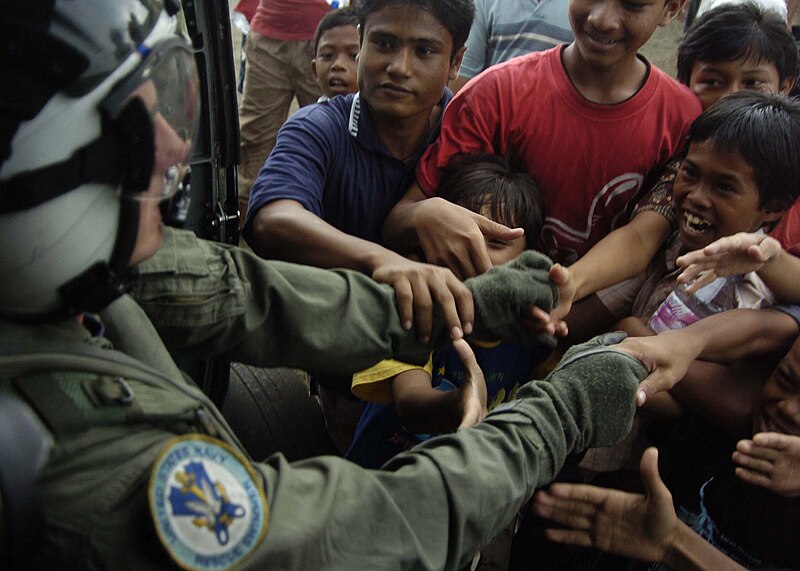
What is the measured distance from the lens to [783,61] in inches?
90.7

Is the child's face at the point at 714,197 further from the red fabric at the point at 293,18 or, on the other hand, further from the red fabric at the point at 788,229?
the red fabric at the point at 293,18

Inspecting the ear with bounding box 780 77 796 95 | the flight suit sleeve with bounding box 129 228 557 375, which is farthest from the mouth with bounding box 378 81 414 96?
the ear with bounding box 780 77 796 95

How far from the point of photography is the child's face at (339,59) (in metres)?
3.28

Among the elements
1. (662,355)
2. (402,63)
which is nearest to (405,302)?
(662,355)

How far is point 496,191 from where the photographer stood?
1.88 m

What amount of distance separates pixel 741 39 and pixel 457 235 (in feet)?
4.24

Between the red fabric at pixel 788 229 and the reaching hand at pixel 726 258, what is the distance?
310 millimetres

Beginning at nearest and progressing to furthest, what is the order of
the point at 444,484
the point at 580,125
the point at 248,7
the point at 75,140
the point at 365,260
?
the point at 75,140
the point at 444,484
the point at 365,260
the point at 580,125
the point at 248,7

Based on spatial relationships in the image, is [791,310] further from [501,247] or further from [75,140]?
[75,140]

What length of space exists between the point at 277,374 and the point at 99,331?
1.39 m

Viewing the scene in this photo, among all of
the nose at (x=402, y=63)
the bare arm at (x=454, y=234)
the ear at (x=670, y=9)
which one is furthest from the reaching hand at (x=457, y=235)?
the ear at (x=670, y=9)

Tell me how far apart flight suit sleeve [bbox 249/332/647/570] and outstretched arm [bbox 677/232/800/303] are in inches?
14.0

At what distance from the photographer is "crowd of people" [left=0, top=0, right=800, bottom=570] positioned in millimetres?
841

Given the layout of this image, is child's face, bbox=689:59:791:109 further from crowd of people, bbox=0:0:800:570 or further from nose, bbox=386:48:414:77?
nose, bbox=386:48:414:77
